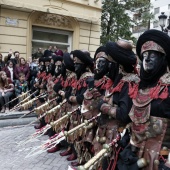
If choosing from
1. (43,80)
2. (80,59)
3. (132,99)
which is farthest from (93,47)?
(132,99)

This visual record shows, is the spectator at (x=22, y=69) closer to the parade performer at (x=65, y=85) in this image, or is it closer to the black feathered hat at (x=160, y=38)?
the parade performer at (x=65, y=85)

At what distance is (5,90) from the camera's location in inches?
346

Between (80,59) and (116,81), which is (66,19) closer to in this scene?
(80,59)

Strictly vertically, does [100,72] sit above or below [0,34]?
below

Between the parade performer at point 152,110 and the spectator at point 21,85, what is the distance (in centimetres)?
712

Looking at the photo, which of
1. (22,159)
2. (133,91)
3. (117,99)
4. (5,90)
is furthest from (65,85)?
(5,90)

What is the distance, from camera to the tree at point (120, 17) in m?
17.6

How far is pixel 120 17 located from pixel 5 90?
446 inches

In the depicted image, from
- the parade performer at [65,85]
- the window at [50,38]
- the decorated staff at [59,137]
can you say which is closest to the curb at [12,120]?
the parade performer at [65,85]

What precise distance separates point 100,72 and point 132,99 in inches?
48.4

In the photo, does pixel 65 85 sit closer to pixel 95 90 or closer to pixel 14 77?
pixel 95 90

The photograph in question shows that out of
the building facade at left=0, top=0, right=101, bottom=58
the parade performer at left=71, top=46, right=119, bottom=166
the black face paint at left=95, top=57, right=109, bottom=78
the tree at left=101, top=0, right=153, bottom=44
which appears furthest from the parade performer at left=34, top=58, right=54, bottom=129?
the tree at left=101, top=0, right=153, bottom=44

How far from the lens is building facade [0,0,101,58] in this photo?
441 inches

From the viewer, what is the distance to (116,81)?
3.34 metres
